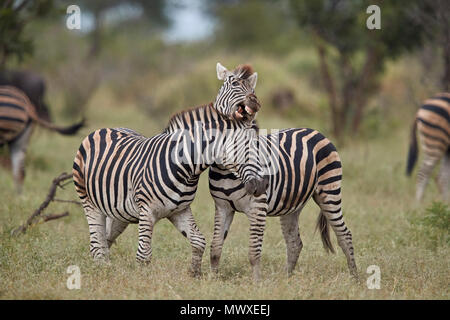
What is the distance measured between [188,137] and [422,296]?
2.33 m

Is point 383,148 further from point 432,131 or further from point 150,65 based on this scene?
point 150,65

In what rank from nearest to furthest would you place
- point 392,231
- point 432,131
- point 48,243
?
point 48,243 → point 392,231 → point 432,131

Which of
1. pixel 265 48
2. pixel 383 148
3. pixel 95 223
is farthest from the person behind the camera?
pixel 265 48

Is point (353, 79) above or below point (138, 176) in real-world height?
above

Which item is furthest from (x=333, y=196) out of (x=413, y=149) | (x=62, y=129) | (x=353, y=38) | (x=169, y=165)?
(x=353, y=38)

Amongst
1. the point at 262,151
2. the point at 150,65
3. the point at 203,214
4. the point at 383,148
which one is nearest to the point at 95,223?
the point at 262,151

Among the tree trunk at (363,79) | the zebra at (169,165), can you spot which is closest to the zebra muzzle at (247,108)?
the zebra at (169,165)

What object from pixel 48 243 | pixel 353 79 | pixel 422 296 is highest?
pixel 353 79

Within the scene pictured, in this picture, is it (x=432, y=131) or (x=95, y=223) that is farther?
(x=432, y=131)

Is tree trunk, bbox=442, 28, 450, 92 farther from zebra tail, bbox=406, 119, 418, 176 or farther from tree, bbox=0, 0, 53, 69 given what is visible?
tree, bbox=0, 0, 53, 69

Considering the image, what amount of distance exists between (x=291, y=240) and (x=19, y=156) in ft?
16.5

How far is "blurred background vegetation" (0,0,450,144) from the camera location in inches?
494

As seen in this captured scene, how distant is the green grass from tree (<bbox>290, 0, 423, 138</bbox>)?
318 cm

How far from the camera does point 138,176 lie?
546 centimetres
